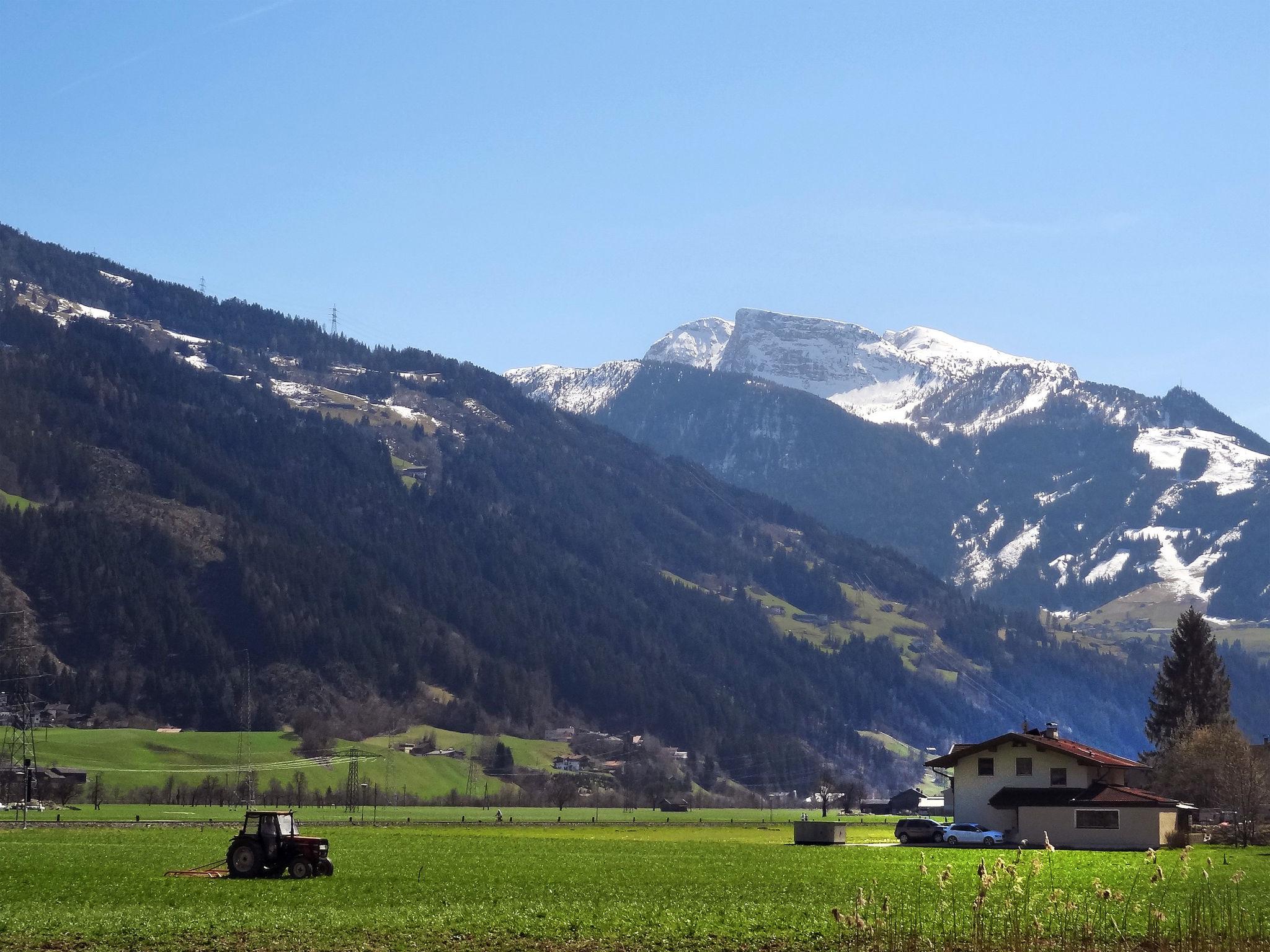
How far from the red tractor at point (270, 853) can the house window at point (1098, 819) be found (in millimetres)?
48803

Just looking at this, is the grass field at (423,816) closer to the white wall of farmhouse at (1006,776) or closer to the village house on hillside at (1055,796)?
the white wall of farmhouse at (1006,776)

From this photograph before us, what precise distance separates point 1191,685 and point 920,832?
42.9 meters

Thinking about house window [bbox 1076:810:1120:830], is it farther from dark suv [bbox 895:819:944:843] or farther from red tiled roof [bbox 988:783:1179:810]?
dark suv [bbox 895:819:944:843]

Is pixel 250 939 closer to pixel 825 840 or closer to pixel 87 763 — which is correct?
pixel 825 840

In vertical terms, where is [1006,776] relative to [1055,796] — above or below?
above

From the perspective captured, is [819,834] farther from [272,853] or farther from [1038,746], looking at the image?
[272,853]

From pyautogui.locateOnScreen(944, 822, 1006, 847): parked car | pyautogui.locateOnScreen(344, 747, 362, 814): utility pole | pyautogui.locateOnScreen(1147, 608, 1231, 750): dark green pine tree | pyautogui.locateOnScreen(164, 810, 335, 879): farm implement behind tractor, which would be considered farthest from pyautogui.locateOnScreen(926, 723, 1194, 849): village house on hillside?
pyautogui.locateOnScreen(344, 747, 362, 814): utility pole

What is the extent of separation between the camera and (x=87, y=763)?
19525 cm

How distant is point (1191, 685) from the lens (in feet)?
405

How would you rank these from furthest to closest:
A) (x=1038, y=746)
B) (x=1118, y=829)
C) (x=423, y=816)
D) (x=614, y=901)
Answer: (x=423, y=816)
(x=1038, y=746)
(x=1118, y=829)
(x=614, y=901)

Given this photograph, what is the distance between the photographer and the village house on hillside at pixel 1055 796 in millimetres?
83188

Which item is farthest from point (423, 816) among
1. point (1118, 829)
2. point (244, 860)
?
point (244, 860)

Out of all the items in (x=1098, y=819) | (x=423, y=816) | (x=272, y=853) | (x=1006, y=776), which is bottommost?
(x=423, y=816)

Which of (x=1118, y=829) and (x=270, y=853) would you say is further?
(x=1118, y=829)
